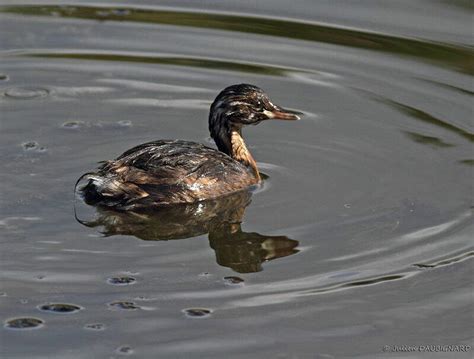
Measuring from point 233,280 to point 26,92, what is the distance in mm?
4476

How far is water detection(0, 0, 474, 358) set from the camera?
8406 mm

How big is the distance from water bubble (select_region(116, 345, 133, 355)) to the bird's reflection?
1615 millimetres

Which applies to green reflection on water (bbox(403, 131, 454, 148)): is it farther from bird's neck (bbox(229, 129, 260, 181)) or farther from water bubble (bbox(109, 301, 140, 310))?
water bubble (bbox(109, 301, 140, 310))

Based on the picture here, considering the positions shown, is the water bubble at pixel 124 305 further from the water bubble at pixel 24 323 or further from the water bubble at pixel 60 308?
the water bubble at pixel 24 323

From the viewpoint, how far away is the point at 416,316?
8.62m

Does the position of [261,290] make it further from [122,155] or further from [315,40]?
[315,40]

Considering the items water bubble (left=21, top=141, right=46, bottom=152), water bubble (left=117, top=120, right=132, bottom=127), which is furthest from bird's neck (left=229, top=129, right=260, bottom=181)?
water bubble (left=21, top=141, right=46, bottom=152)

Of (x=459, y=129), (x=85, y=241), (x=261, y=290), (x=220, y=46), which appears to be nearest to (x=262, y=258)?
(x=261, y=290)

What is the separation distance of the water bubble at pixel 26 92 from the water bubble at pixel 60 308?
450 centimetres

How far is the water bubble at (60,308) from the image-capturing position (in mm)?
8488

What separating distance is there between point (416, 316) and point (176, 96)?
16.4 feet

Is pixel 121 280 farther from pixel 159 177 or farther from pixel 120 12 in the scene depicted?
pixel 120 12

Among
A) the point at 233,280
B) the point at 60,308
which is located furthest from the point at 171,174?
the point at 60,308

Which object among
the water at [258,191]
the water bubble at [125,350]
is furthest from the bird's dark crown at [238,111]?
the water bubble at [125,350]
